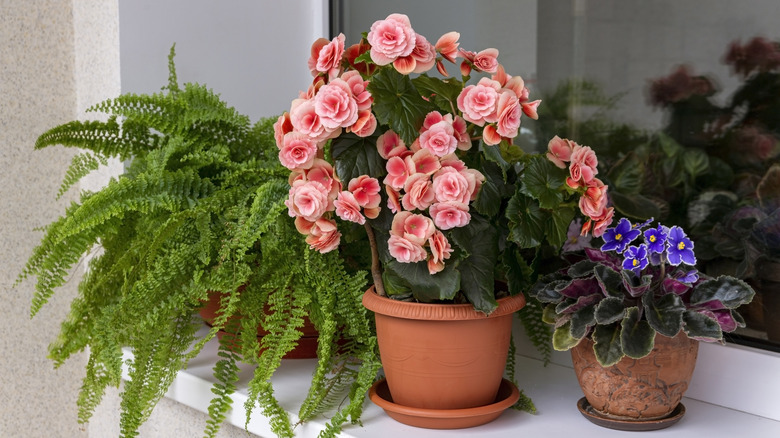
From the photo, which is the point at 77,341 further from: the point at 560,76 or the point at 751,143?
the point at 751,143

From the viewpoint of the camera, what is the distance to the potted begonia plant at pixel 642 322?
35.5 inches

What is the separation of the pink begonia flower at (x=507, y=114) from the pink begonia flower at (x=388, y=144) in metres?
0.12

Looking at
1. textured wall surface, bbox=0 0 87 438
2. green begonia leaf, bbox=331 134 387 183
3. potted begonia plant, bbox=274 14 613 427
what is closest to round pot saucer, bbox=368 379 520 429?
potted begonia plant, bbox=274 14 613 427

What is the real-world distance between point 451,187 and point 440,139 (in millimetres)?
62

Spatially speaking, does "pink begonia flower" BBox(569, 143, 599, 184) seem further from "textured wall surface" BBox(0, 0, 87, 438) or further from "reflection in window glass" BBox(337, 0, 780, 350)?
"textured wall surface" BBox(0, 0, 87, 438)

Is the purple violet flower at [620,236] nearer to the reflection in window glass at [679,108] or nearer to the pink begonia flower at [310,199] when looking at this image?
the reflection in window glass at [679,108]

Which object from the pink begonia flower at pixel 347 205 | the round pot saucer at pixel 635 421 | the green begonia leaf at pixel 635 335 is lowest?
the round pot saucer at pixel 635 421

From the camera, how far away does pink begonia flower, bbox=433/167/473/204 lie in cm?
87

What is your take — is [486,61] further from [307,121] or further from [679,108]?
[679,108]

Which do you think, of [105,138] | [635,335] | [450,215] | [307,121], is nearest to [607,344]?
[635,335]

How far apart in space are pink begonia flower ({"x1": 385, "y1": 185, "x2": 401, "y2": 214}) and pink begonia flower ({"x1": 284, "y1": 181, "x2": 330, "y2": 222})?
8 cm

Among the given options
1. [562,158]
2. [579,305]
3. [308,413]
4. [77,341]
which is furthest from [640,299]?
[77,341]

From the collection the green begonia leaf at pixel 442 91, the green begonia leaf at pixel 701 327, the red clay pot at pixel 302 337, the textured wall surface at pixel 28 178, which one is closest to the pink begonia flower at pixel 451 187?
the green begonia leaf at pixel 442 91

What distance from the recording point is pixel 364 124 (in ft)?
2.91
